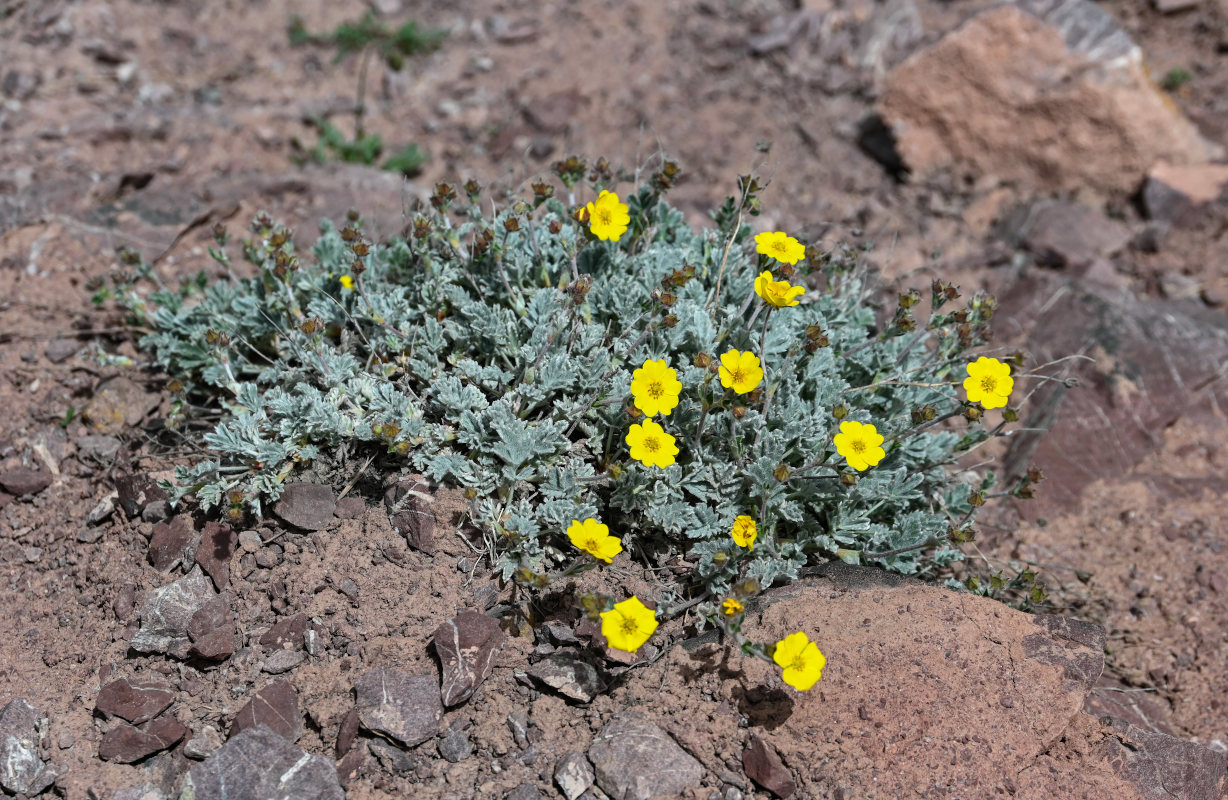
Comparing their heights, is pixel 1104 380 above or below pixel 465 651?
above

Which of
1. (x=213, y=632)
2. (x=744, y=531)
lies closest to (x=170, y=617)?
(x=213, y=632)

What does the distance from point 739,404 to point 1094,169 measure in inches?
183

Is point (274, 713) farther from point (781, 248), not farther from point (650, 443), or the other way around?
point (781, 248)

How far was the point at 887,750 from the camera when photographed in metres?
2.94

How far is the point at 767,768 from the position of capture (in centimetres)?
288

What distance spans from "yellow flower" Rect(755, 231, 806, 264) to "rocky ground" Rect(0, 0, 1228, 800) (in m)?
0.93

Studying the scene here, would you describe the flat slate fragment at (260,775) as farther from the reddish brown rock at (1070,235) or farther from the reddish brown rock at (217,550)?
the reddish brown rock at (1070,235)

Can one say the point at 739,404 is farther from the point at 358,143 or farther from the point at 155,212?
the point at 358,143

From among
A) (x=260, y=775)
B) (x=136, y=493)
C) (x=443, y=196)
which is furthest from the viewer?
(x=443, y=196)

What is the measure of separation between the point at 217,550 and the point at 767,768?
7.21 feet

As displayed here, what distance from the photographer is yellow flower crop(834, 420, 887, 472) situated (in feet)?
10.4

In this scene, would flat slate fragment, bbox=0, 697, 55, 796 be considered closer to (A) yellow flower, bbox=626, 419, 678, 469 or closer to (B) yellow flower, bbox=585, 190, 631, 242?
(A) yellow flower, bbox=626, 419, 678, 469

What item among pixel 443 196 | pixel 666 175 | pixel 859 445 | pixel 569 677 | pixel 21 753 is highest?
pixel 666 175

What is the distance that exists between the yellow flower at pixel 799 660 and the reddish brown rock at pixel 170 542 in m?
2.30
